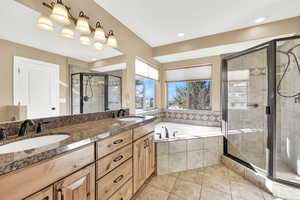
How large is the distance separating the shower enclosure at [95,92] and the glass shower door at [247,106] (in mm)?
2129

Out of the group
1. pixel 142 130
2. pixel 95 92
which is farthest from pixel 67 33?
pixel 142 130

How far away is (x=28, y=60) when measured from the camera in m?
1.13

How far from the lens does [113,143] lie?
118 cm

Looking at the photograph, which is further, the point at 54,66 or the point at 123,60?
the point at 123,60

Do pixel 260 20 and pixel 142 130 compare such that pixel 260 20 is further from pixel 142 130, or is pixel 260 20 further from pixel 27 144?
pixel 27 144

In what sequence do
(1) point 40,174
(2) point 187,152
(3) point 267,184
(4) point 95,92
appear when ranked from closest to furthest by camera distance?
(1) point 40,174 → (3) point 267,184 → (4) point 95,92 → (2) point 187,152

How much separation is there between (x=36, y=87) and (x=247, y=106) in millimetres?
3220

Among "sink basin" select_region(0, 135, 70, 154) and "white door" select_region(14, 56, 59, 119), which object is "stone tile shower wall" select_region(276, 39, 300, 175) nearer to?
"sink basin" select_region(0, 135, 70, 154)

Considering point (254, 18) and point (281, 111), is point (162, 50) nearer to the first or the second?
point (254, 18)

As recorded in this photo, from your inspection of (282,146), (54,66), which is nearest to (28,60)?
(54,66)

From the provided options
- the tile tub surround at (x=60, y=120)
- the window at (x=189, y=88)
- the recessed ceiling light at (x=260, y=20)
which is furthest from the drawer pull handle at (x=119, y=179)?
the recessed ceiling light at (x=260, y=20)

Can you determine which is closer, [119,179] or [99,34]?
[119,179]

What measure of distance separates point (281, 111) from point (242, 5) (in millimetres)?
1679

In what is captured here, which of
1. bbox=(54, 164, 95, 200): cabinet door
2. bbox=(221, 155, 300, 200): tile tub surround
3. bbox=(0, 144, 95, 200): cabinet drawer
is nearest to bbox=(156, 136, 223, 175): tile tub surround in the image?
bbox=(221, 155, 300, 200): tile tub surround
